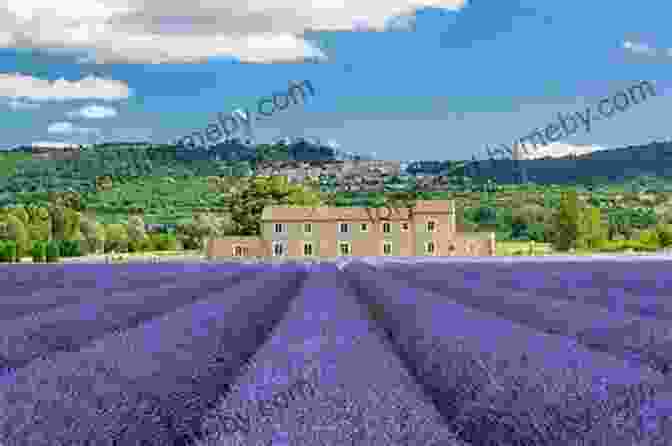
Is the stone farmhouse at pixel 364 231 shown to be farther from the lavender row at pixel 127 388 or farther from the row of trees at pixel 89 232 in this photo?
the lavender row at pixel 127 388

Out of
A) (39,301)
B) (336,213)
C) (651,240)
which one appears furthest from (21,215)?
(39,301)

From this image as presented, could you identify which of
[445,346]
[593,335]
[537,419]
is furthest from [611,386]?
[593,335]

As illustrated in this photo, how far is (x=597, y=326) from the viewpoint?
366 inches

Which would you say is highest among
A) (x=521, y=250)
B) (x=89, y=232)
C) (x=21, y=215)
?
(x=21, y=215)

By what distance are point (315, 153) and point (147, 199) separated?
24.8 metres

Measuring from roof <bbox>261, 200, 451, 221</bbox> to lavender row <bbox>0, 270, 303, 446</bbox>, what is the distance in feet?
183

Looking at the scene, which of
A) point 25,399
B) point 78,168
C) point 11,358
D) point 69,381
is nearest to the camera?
point 25,399

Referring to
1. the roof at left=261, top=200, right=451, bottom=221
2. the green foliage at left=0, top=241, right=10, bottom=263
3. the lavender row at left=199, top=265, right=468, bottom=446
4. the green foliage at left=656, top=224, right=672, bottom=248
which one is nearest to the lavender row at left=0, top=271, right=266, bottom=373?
the lavender row at left=199, top=265, right=468, bottom=446

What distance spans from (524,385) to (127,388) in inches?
89.9

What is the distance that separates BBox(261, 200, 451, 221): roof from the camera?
214 feet

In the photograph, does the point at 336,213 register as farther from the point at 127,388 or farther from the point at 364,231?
the point at 127,388

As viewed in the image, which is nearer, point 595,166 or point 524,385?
point 524,385

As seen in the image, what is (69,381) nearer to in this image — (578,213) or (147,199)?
(578,213)

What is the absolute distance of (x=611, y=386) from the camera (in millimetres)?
4852
